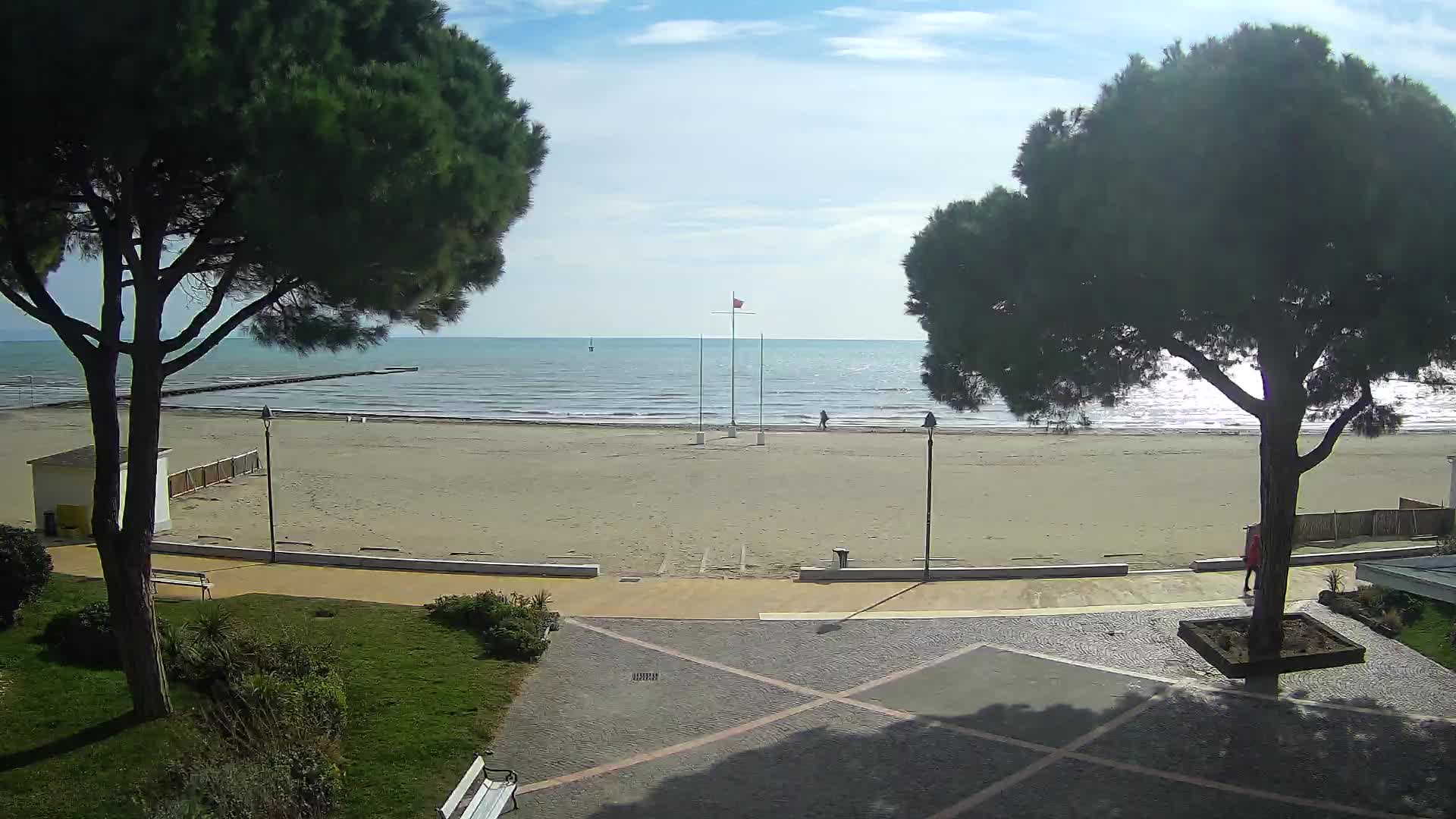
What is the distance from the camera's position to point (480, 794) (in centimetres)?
715

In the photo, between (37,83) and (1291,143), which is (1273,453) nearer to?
(1291,143)

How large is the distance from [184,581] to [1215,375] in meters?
13.8

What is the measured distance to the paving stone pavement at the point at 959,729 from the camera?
786 centimetres

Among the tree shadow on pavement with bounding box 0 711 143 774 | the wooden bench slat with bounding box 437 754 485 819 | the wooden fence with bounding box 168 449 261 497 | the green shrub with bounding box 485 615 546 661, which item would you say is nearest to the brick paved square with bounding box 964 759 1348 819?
the wooden bench slat with bounding box 437 754 485 819

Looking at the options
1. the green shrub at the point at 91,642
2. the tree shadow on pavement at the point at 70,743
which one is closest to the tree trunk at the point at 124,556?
the tree shadow on pavement at the point at 70,743

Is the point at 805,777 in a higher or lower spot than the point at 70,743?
lower

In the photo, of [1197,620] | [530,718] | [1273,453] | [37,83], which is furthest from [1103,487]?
[37,83]

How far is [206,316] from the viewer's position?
8203 mm

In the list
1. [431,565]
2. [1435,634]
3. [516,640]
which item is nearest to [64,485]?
[431,565]

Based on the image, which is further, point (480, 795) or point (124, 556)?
point (124, 556)

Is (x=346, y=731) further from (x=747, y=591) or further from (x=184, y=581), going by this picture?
(x=747, y=591)

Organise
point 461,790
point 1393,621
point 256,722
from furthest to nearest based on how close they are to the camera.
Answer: point 1393,621 → point 256,722 → point 461,790

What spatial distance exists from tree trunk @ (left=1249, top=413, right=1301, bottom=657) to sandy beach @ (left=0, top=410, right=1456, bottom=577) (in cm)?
801

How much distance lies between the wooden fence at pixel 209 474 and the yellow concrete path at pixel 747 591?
33.5 ft
